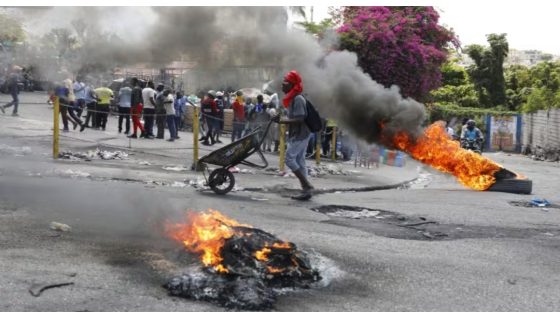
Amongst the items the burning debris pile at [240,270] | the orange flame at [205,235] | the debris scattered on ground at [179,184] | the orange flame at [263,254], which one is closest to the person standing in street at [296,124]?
the debris scattered on ground at [179,184]

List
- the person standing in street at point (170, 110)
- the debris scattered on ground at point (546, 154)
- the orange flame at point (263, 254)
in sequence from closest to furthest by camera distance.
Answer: the orange flame at point (263, 254) < the person standing in street at point (170, 110) < the debris scattered on ground at point (546, 154)

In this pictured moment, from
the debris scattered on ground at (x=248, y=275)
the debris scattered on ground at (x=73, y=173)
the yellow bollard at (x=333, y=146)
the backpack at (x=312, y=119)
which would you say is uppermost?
the backpack at (x=312, y=119)

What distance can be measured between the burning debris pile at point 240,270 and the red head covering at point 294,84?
3565mm

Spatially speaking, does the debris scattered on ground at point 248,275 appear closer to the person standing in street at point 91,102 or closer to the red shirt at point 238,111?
the person standing in street at point 91,102

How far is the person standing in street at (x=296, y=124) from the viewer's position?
9.09m

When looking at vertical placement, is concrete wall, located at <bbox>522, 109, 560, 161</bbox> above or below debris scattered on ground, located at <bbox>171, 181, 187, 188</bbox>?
above

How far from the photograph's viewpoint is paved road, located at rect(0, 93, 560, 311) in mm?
4781

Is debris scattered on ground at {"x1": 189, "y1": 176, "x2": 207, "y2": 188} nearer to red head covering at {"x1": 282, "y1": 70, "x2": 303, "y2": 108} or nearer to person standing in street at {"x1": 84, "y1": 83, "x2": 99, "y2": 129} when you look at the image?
red head covering at {"x1": 282, "y1": 70, "x2": 303, "y2": 108}

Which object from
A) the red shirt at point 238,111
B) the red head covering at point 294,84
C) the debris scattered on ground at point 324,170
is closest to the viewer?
the red head covering at point 294,84

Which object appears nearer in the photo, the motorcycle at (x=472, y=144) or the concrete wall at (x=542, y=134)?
the motorcycle at (x=472, y=144)

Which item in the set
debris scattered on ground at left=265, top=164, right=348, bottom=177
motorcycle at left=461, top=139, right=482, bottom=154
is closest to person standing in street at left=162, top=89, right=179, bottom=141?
debris scattered on ground at left=265, top=164, right=348, bottom=177

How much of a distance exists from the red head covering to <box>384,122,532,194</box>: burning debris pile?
265cm

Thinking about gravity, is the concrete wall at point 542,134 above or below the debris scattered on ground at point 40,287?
above

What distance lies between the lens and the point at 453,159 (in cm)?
1132
